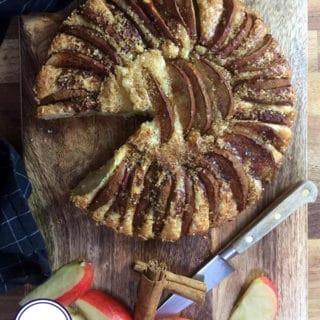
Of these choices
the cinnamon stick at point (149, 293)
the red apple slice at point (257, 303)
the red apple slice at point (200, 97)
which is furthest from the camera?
the red apple slice at point (257, 303)

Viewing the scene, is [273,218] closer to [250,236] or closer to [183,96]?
[250,236]

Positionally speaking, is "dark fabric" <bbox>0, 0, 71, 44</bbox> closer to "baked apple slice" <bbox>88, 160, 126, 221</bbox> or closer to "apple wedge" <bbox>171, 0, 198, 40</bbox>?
"apple wedge" <bbox>171, 0, 198, 40</bbox>

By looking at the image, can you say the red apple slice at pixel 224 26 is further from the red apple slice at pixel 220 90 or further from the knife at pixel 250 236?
the knife at pixel 250 236

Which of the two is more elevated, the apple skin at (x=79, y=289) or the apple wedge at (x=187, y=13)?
the apple wedge at (x=187, y=13)

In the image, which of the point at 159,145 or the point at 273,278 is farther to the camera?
the point at 273,278

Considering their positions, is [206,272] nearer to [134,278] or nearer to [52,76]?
[134,278]

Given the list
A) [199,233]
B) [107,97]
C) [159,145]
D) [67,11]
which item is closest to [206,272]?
[199,233]

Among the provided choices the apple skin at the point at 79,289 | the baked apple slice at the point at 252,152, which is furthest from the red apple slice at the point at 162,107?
the apple skin at the point at 79,289
